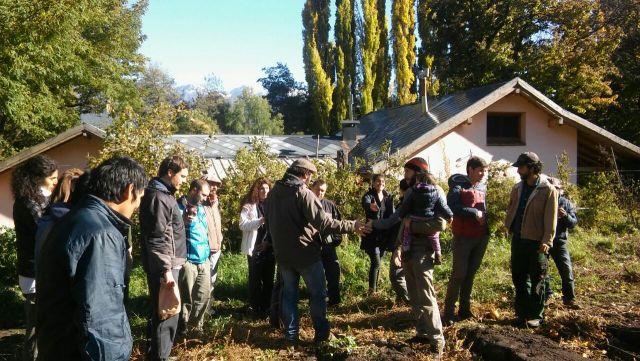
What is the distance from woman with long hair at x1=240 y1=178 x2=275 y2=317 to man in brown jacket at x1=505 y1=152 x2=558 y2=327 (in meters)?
3.13

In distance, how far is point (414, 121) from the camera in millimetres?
16062

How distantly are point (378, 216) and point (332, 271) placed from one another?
1.05 m

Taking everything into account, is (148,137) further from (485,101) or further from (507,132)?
(507,132)

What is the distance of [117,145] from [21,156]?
6103mm

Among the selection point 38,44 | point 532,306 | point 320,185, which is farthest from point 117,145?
point 532,306

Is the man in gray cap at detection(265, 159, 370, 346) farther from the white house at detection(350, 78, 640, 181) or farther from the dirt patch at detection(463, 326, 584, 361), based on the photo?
the white house at detection(350, 78, 640, 181)

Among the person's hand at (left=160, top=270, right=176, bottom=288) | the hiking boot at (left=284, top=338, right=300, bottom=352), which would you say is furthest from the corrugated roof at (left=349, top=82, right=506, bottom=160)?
the person's hand at (left=160, top=270, right=176, bottom=288)

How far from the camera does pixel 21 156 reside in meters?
12.9

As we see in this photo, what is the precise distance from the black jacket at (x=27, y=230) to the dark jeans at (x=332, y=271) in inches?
134

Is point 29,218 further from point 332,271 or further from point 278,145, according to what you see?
point 278,145

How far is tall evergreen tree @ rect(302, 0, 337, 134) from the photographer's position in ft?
120

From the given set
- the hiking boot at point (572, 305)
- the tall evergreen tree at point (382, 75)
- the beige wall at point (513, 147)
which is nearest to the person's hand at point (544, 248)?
the hiking boot at point (572, 305)

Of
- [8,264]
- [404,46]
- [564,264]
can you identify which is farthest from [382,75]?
[564,264]

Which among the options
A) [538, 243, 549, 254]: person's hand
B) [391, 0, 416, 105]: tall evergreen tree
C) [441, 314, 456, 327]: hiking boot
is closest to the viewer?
[538, 243, 549, 254]: person's hand
